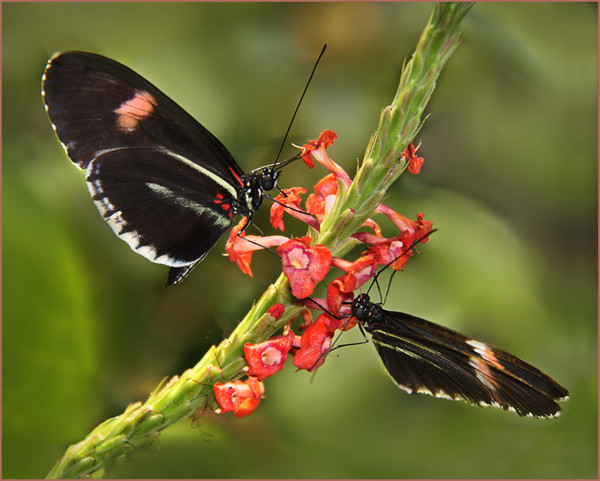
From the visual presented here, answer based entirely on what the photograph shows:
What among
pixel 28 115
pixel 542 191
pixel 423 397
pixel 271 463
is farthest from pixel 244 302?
pixel 542 191

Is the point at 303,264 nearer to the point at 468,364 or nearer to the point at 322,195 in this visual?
the point at 322,195

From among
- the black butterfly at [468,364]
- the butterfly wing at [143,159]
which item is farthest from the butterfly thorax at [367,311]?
the butterfly wing at [143,159]

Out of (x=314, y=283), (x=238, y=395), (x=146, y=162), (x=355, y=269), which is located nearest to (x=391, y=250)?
(x=355, y=269)

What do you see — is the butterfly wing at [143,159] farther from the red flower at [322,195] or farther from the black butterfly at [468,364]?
the black butterfly at [468,364]

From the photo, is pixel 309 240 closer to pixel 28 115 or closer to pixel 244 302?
pixel 244 302

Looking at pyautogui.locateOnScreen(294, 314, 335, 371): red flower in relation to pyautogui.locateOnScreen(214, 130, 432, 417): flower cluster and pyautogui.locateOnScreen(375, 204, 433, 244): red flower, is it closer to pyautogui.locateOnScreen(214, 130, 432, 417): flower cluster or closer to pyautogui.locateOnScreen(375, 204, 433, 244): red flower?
pyautogui.locateOnScreen(214, 130, 432, 417): flower cluster
